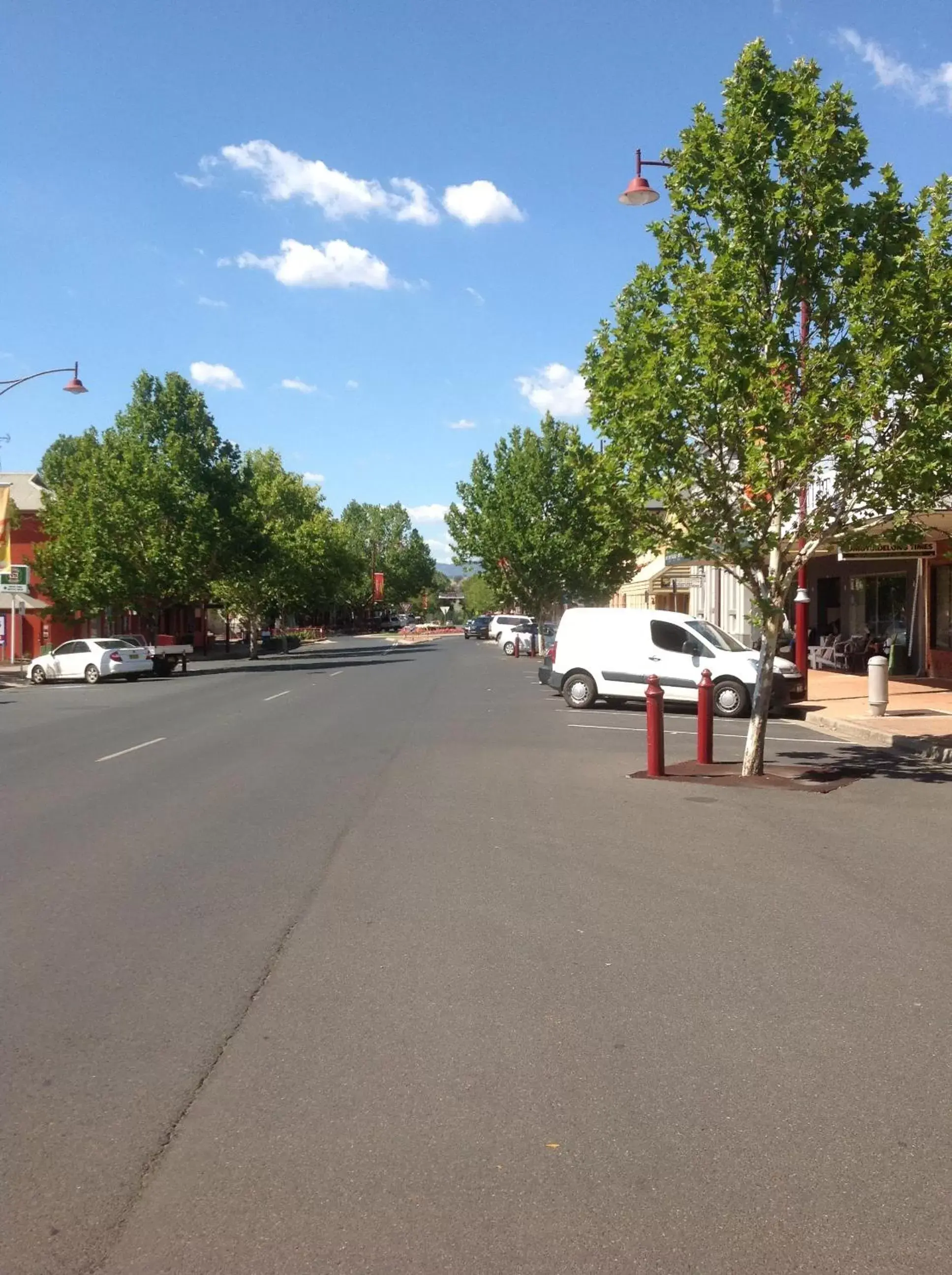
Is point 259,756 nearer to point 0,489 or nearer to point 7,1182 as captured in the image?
point 7,1182

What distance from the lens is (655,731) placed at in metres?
13.1

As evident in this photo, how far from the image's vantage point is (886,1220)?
3.51m

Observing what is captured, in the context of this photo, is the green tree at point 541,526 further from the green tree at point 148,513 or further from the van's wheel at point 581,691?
the van's wheel at point 581,691

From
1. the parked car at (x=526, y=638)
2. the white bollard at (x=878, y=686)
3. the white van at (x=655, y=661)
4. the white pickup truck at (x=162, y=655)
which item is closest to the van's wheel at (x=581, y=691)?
the white van at (x=655, y=661)

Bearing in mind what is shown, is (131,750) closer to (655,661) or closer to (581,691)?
(581,691)

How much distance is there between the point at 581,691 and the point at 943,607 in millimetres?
9513

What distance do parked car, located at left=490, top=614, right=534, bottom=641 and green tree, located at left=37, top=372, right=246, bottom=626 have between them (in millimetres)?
16181

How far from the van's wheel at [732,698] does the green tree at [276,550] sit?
2968 centimetres

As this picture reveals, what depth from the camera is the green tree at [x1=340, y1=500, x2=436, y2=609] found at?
468ft

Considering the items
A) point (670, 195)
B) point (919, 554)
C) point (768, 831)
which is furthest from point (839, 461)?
point (919, 554)

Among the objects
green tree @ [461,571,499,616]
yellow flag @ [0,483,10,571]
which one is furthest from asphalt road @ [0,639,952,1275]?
green tree @ [461,571,499,616]

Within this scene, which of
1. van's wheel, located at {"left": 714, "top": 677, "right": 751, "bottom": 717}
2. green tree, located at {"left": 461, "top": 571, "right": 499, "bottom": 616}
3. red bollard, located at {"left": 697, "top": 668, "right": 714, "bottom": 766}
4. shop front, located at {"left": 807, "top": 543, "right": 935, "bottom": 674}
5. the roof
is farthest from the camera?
green tree, located at {"left": 461, "top": 571, "right": 499, "bottom": 616}

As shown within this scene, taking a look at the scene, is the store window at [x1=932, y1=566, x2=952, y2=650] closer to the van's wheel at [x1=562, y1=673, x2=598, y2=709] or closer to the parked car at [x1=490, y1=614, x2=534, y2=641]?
the van's wheel at [x1=562, y1=673, x2=598, y2=709]

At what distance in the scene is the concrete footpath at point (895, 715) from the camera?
1638 cm
